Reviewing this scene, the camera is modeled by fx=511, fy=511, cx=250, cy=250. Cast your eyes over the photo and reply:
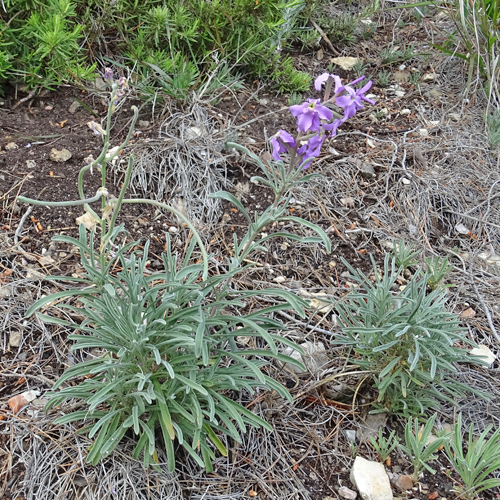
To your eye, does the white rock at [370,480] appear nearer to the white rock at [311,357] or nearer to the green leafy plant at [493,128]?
the white rock at [311,357]

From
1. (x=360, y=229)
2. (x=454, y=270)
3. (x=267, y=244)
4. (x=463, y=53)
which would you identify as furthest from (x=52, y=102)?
(x=463, y=53)

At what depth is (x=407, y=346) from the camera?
2117mm

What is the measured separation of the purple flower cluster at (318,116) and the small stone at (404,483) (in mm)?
1295

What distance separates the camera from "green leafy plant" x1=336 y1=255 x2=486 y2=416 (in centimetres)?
205

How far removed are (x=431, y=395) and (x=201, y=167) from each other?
5.45 ft

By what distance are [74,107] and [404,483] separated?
2580 mm

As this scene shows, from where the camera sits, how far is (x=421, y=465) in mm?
2000

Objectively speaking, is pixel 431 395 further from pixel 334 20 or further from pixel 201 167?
pixel 334 20

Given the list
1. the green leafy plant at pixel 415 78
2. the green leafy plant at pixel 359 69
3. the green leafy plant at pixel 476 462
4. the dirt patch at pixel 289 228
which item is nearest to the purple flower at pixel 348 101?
the dirt patch at pixel 289 228

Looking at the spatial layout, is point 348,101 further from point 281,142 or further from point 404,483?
point 404,483

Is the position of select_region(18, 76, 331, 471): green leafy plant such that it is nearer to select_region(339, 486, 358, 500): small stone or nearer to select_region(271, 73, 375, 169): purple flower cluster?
select_region(271, 73, 375, 169): purple flower cluster

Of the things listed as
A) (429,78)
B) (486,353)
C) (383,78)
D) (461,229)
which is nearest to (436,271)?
(486,353)

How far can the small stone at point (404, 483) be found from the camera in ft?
6.51

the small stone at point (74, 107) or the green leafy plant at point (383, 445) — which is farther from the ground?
the small stone at point (74, 107)
